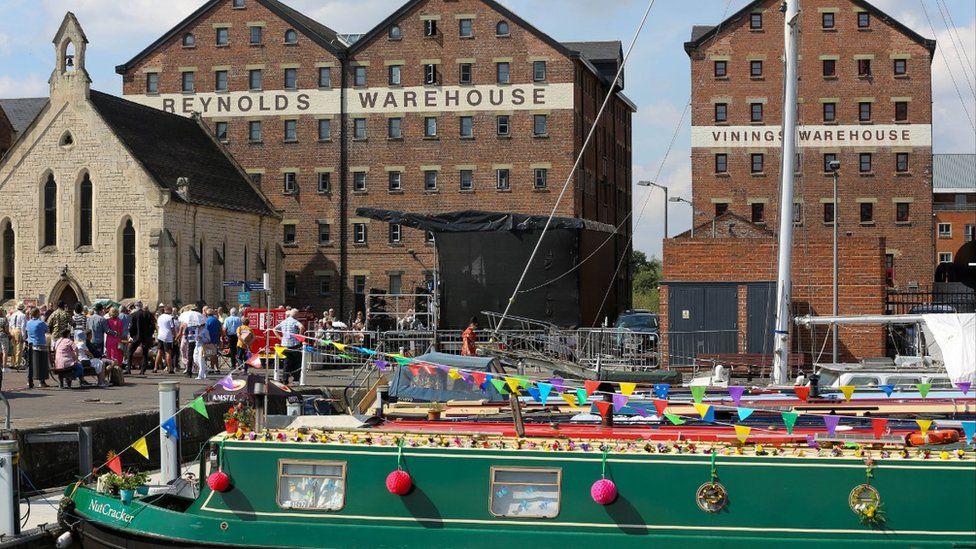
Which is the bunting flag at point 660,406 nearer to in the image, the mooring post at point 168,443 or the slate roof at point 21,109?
the mooring post at point 168,443

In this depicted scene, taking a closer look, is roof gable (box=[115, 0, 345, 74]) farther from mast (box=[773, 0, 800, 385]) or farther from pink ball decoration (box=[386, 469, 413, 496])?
pink ball decoration (box=[386, 469, 413, 496])

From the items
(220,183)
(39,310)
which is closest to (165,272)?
(220,183)

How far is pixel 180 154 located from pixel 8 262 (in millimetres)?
8228

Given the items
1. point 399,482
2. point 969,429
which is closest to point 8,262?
point 399,482

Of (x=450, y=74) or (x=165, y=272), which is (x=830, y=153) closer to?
(x=450, y=74)

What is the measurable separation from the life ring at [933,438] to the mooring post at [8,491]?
974 cm

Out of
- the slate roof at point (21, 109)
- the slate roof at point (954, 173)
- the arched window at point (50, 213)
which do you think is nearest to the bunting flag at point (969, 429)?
the arched window at point (50, 213)

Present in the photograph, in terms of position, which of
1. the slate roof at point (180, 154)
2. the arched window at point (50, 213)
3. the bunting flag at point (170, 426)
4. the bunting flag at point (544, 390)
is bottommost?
the bunting flag at point (170, 426)

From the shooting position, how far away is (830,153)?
6138 cm

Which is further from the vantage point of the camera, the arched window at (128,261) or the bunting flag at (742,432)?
the arched window at (128,261)

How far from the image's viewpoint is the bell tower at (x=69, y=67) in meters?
50.6

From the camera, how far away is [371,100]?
61906 mm

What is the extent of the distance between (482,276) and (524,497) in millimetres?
23894

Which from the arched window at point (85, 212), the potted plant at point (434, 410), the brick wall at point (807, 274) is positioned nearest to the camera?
the potted plant at point (434, 410)
